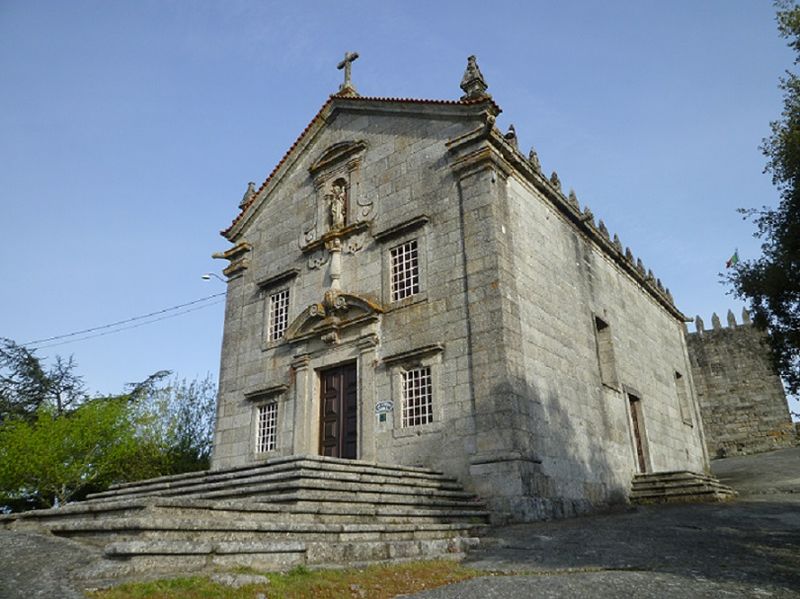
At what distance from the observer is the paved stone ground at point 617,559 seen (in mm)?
5258

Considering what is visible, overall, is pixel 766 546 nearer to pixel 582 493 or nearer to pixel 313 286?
pixel 582 493

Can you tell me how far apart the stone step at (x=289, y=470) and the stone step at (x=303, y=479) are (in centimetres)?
5

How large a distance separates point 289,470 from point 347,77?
13344 millimetres

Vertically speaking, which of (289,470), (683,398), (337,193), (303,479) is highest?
(337,193)

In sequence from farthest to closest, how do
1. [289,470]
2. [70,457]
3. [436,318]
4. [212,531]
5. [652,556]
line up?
[70,457]
[436,318]
[289,470]
[652,556]
[212,531]

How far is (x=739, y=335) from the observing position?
107 feet

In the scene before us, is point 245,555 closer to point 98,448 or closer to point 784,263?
point 784,263

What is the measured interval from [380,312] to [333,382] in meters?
2.20

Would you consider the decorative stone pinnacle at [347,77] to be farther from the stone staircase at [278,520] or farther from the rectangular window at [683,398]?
the rectangular window at [683,398]

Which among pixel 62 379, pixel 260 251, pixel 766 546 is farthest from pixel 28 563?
pixel 62 379

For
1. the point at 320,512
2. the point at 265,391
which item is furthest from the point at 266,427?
the point at 320,512

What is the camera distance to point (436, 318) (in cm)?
1342

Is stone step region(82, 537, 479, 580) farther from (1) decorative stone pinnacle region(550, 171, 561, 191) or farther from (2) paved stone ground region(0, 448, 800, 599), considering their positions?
(1) decorative stone pinnacle region(550, 171, 561, 191)

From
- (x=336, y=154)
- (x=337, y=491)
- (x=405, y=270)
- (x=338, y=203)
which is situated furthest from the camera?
(x=336, y=154)
